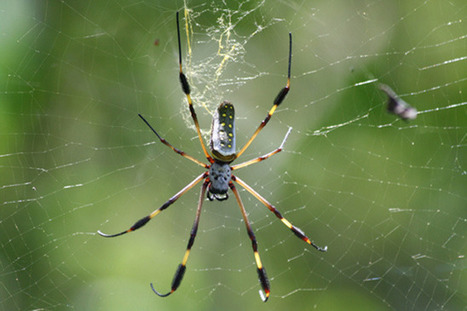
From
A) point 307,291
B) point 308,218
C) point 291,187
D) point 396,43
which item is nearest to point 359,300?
point 307,291

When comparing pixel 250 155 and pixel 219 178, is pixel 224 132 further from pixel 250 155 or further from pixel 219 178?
pixel 250 155

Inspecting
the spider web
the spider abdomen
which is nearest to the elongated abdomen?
the spider abdomen

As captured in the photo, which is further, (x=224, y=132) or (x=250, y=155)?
(x=250, y=155)

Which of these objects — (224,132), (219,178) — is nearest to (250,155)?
(219,178)

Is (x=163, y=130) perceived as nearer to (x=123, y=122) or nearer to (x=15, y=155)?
(x=123, y=122)

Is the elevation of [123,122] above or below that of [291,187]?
above

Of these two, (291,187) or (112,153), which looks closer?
(112,153)
